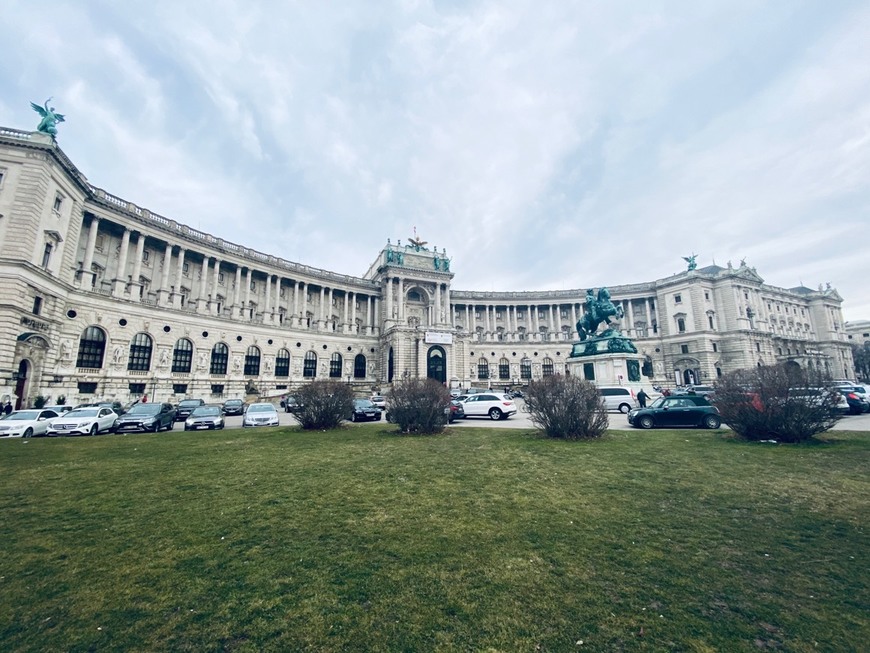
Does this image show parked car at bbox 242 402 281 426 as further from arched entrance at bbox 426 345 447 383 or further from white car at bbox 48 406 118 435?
arched entrance at bbox 426 345 447 383

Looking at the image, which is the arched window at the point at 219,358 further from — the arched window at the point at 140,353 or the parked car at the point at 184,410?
the parked car at the point at 184,410

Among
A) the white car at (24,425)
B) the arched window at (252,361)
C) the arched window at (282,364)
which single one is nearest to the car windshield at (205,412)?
the white car at (24,425)

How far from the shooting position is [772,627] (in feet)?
11.2

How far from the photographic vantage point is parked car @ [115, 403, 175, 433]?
20.3 meters

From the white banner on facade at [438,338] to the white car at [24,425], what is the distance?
4347 cm

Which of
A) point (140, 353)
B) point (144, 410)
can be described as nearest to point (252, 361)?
point (140, 353)

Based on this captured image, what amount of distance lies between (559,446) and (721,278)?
7383cm

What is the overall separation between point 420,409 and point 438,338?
4370 cm

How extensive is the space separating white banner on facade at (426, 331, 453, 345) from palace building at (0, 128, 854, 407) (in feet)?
0.96

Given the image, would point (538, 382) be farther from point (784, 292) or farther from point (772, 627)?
point (784, 292)

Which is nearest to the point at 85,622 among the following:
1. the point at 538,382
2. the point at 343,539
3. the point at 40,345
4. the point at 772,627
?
the point at 343,539

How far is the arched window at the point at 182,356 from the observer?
43.1m

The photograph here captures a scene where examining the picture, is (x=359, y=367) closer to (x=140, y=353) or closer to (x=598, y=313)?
(x=140, y=353)

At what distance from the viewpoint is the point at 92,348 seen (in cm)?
3644
